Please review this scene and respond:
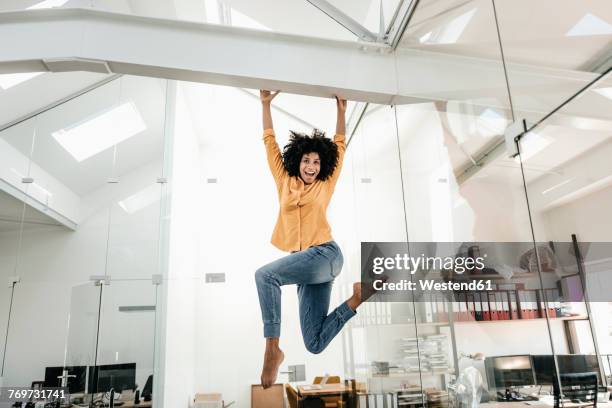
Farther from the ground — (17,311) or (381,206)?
(381,206)

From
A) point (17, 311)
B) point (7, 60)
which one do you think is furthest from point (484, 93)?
point (17, 311)

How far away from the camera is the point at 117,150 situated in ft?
15.6

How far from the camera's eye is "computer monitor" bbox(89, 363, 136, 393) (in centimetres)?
413

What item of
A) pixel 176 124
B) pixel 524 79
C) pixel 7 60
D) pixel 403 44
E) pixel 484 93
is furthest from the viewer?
pixel 176 124

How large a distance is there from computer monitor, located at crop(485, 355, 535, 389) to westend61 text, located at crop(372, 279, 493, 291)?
28 cm

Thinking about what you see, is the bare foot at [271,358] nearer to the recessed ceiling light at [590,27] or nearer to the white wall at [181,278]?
the white wall at [181,278]

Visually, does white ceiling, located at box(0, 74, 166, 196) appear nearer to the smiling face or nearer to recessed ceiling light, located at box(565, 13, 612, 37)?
the smiling face

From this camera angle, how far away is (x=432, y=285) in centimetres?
238

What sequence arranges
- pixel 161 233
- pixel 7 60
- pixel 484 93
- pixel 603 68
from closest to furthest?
1. pixel 603 68
2. pixel 484 93
3. pixel 7 60
4. pixel 161 233

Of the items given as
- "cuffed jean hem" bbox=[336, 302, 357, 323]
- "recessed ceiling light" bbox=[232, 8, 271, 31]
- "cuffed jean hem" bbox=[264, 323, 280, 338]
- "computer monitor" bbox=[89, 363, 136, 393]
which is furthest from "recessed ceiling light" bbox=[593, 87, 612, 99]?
"computer monitor" bbox=[89, 363, 136, 393]

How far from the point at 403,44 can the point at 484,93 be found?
1.13 m

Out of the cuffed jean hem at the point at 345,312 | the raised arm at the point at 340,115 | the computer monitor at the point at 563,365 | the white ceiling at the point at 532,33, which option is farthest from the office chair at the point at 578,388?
the raised arm at the point at 340,115

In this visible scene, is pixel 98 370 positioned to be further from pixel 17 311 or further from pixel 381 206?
pixel 381 206

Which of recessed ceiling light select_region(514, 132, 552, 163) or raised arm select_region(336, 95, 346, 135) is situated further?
raised arm select_region(336, 95, 346, 135)
